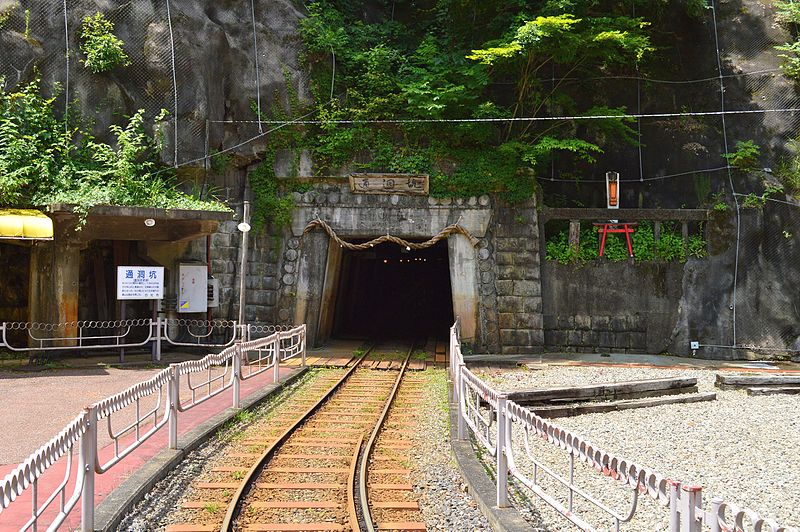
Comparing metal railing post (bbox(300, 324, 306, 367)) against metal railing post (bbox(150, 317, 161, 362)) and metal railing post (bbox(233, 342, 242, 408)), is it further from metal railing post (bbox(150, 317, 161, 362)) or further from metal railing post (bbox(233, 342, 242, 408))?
metal railing post (bbox(233, 342, 242, 408))

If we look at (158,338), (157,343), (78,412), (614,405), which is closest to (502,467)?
(614,405)

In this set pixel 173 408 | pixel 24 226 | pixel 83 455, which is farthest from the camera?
pixel 24 226

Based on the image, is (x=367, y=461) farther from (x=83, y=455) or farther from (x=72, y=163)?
(x=72, y=163)

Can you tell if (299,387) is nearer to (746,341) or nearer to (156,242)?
(156,242)

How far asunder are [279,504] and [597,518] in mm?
2902

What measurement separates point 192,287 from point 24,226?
438cm

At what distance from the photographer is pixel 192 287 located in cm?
1720

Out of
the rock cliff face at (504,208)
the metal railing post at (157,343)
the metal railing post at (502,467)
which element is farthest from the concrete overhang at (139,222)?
the metal railing post at (502,467)

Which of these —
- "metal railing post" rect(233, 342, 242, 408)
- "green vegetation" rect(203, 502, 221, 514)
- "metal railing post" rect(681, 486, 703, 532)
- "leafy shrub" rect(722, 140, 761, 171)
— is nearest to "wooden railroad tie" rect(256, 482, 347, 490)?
"green vegetation" rect(203, 502, 221, 514)

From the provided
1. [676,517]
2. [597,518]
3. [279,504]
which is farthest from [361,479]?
[676,517]

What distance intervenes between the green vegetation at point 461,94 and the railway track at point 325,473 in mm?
8410

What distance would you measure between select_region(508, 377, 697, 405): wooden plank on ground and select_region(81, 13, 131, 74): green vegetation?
12836 mm

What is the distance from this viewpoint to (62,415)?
983 cm

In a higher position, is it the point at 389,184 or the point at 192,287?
the point at 389,184
